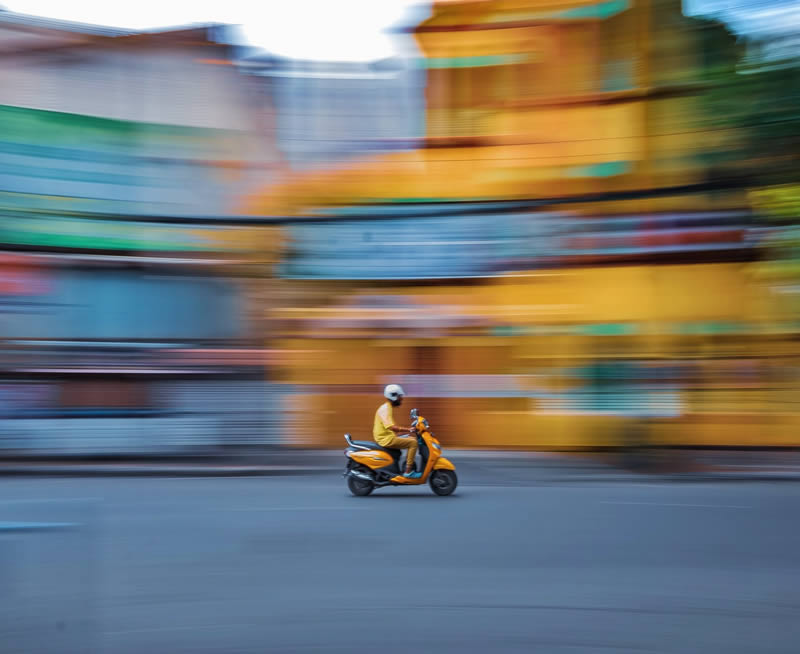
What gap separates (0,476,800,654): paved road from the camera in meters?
4.12

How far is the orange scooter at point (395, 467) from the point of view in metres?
10.5

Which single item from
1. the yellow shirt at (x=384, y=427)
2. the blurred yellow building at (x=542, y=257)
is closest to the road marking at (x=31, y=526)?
the yellow shirt at (x=384, y=427)

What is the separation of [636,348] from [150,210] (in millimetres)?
8490

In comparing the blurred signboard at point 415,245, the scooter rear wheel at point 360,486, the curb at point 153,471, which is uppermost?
the blurred signboard at point 415,245

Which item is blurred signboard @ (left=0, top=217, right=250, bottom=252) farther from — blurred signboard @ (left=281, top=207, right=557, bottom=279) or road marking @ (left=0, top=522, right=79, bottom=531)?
road marking @ (left=0, top=522, right=79, bottom=531)

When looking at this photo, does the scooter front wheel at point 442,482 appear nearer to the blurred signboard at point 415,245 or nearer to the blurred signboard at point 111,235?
the blurred signboard at point 415,245

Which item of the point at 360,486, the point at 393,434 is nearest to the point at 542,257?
the point at 393,434

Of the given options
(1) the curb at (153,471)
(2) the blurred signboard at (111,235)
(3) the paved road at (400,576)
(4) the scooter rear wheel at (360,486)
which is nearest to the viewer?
(3) the paved road at (400,576)

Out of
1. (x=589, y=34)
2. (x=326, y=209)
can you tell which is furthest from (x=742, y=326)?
(x=326, y=209)

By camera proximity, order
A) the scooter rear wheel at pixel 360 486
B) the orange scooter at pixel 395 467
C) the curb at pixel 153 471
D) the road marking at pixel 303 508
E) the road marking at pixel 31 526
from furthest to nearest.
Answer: the curb at pixel 153 471 → the scooter rear wheel at pixel 360 486 → the orange scooter at pixel 395 467 → the road marking at pixel 303 508 → the road marking at pixel 31 526

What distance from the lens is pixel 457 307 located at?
16.6 metres

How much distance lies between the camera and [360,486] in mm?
10766

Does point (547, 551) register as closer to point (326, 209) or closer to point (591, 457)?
point (591, 457)

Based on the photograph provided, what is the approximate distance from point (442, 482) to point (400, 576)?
14.4 ft
